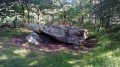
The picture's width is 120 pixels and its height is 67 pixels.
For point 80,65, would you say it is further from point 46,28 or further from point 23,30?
point 23,30

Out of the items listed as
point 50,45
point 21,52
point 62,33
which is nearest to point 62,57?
point 21,52

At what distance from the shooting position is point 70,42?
37.2 ft

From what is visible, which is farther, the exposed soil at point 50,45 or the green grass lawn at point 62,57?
the exposed soil at point 50,45

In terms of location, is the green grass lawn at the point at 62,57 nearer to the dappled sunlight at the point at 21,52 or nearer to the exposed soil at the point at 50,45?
the dappled sunlight at the point at 21,52

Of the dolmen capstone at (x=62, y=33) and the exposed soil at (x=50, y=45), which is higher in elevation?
the dolmen capstone at (x=62, y=33)

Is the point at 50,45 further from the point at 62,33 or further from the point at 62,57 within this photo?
the point at 62,57

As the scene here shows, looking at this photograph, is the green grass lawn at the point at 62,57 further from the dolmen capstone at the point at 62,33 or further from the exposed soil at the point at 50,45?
the dolmen capstone at the point at 62,33

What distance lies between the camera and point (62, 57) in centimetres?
895

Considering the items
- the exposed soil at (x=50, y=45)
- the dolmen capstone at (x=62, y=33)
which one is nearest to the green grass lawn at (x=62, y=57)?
the exposed soil at (x=50, y=45)

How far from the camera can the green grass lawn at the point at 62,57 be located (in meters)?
7.98

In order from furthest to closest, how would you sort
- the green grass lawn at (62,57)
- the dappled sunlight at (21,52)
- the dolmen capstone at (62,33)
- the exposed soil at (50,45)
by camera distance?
the dolmen capstone at (62,33)
the exposed soil at (50,45)
the dappled sunlight at (21,52)
the green grass lawn at (62,57)

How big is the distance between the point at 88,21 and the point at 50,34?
5.26m

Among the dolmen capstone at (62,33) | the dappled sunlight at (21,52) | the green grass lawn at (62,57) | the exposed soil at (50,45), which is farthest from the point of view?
the dolmen capstone at (62,33)

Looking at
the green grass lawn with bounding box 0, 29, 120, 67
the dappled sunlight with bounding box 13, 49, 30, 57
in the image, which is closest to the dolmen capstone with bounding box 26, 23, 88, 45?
the green grass lawn with bounding box 0, 29, 120, 67
